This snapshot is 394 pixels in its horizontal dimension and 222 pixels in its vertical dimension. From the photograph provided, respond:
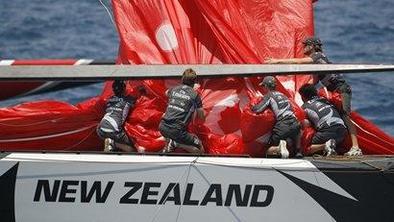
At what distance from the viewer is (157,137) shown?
44.9 feet

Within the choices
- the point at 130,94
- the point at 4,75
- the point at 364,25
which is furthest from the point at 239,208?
the point at 364,25

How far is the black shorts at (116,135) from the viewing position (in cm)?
1348

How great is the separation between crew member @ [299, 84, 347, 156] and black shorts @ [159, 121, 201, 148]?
57.3 inches

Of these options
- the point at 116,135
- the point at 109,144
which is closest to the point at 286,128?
the point at 116,135

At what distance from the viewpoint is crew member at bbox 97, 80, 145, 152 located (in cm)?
1348

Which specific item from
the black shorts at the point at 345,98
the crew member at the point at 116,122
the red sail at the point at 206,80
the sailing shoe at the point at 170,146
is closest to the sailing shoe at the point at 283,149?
the red sail at the point at 206,80

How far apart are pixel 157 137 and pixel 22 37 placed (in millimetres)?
15448

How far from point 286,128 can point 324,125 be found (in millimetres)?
536

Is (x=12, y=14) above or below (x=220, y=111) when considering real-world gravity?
below

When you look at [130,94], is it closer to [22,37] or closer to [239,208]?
[239,208]

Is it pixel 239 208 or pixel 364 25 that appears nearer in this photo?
pixel 239 208

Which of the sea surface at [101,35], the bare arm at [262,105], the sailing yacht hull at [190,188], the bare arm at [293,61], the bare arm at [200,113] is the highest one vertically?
the bare arm at [293,61]

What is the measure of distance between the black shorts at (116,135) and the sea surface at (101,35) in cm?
912

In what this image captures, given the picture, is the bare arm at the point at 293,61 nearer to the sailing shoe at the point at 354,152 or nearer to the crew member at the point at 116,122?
the sailing shoe at the point at 354,152
